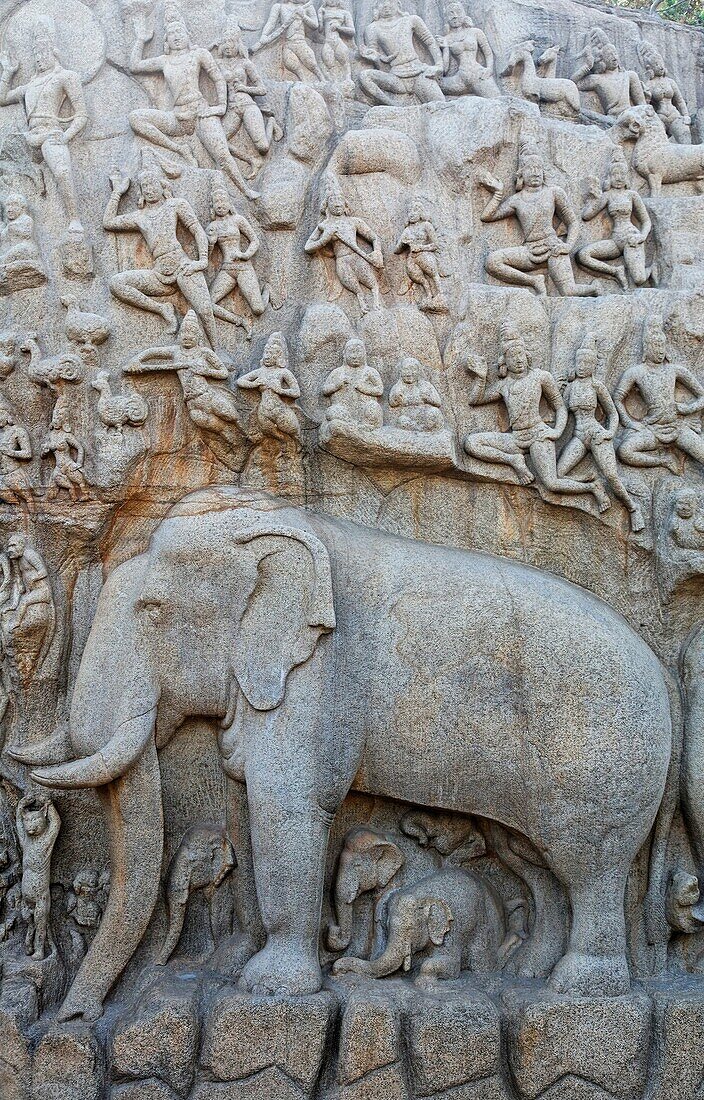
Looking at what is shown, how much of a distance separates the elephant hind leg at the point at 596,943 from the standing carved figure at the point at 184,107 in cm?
447

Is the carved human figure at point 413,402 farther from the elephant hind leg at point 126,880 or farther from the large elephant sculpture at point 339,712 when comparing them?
the elephant hind leg at point 126,880

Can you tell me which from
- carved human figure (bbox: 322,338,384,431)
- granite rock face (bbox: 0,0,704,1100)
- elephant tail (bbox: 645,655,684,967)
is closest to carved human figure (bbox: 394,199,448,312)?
granite rock face (bbox: 0,0,704,1100)

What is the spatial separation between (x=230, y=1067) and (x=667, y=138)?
6.29 meters

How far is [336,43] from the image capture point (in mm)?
6832

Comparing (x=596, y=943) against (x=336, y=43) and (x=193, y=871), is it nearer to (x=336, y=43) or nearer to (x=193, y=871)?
(x=193, y=871)

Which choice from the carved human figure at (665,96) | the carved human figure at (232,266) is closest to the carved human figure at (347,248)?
the carved human figure at (232,266)

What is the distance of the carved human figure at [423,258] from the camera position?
6270mm

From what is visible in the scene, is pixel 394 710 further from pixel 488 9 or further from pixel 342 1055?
pixel 488 9

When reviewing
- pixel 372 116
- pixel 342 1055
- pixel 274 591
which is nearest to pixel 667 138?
pixel 372 116

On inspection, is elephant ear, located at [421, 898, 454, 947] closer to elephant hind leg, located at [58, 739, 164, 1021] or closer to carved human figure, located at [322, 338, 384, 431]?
elephant hind leg, located at [58, 739, 164, 1021]

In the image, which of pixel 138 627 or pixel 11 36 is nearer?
pixel 138 627

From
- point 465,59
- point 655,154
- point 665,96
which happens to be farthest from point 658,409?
point 465,59

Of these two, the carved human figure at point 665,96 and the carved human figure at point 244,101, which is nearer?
the carved human figure at point 244,101

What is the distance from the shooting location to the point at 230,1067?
5.31 meters
